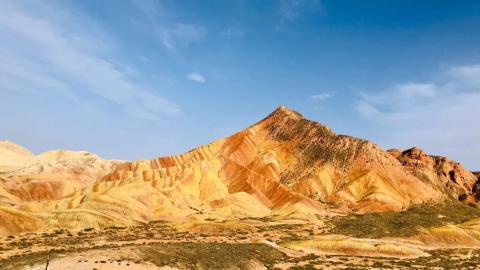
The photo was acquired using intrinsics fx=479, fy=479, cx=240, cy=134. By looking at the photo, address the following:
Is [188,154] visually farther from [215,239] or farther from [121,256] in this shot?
[121,256]

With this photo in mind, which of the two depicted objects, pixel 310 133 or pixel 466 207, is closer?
pixel 466 207

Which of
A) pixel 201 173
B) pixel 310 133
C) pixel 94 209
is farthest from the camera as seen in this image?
pixel 310 133

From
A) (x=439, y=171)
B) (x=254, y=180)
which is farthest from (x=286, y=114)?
→ (x=439, y=171)

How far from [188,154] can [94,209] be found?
229 ft

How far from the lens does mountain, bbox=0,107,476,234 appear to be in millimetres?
120125

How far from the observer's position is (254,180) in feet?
496

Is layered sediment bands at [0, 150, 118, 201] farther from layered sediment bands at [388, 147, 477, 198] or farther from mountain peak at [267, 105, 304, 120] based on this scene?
layered sediment bands at [388, 147, 477, 198]

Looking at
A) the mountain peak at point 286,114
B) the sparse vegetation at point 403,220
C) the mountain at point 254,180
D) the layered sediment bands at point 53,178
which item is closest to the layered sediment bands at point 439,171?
the mountain at point 254,180

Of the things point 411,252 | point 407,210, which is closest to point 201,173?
point 407,210

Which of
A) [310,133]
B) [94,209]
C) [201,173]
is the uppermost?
[310,133]

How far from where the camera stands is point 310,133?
7037 inches

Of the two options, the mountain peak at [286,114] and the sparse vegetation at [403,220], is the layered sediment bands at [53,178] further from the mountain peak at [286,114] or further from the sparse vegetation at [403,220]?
the sparse vegetation at [403,220]

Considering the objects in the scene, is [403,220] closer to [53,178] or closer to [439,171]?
[439,171]

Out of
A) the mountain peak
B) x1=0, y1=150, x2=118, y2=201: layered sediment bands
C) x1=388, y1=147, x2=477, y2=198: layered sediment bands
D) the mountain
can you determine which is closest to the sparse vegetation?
the mountain
